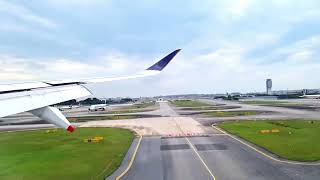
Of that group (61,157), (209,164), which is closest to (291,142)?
(209,164)

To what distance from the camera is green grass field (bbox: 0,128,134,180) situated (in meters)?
24.8

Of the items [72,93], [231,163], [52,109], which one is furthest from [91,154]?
[52,109]

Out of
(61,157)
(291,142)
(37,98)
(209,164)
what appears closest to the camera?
(37,98)

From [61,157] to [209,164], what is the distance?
13.5 meters

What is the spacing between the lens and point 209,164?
27.0 metres

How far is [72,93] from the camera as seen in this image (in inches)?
485

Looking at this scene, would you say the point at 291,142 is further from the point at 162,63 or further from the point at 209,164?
the point at 162,63

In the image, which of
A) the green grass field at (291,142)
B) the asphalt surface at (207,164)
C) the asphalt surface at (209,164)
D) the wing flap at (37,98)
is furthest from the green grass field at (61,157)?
the green grass field at (291,142)

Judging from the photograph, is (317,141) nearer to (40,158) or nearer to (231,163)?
(231,163)

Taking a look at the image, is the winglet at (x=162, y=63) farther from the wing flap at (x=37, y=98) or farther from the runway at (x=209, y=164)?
the runway at (x=209, y=164)

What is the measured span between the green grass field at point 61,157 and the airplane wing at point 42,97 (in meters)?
12.2

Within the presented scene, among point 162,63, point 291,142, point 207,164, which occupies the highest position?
point 162,63

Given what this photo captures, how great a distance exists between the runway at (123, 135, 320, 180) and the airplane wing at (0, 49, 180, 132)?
12.2 metres

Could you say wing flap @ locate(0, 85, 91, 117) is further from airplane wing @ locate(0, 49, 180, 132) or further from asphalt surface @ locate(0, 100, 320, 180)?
asphalt surface @ locate(0, 100, 320, 180)
